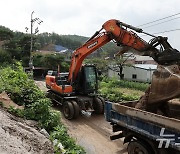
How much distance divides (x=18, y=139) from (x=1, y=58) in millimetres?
35058

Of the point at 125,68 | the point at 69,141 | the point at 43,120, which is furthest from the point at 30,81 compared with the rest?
the point at 125,68

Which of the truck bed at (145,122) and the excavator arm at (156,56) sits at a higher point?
the excavator arm at (156,56)

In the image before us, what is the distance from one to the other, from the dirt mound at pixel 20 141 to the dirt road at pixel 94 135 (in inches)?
94.6

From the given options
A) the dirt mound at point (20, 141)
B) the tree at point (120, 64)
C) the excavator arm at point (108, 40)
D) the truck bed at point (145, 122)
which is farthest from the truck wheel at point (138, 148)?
the tree at point (120, 64)

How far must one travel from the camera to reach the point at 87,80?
12.3 metres

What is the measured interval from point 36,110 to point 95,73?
466cm

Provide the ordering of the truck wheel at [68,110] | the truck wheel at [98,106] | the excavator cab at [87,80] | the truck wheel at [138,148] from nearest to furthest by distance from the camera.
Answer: the truck wheel at [138,148] → the truck wheel at [68,110] → the truck wheel at [98,106] → the excavator cab at [87,80]

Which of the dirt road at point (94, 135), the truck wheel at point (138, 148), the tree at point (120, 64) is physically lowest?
the dirt road at point (94, 135)

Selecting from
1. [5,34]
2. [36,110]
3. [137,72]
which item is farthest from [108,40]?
[5,34]

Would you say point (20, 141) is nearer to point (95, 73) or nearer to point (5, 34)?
point (95, 73)

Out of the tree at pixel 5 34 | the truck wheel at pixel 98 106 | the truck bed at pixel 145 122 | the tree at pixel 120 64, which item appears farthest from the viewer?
the tree at pixel 5 34

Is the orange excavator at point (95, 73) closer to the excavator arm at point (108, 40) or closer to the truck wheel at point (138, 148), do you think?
the excavator arm at point (108, 40)

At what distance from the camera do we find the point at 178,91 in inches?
259

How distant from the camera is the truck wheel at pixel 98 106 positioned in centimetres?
1221
